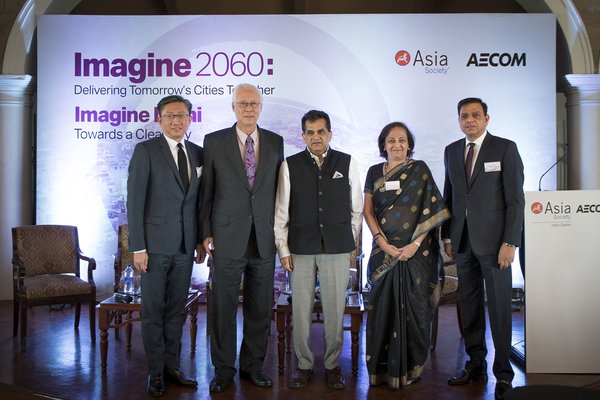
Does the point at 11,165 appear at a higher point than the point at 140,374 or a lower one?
higher

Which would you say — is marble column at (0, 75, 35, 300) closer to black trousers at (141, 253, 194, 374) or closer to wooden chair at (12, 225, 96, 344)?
wooden chair at (12, 225, 96, 344)

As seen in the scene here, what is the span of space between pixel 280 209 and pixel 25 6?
13.2 feet

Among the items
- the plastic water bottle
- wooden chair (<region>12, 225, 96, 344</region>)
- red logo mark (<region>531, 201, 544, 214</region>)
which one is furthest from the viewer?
wooden chair (<region>12, 225, 96, 344</region>)

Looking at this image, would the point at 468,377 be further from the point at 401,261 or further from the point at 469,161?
the point at 469,161

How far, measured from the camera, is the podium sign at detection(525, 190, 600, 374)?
11.5 ft

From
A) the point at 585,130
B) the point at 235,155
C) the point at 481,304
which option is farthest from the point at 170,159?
the point at 585,130

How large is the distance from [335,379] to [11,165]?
4.11 m

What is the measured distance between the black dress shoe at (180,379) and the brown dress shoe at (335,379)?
746 millimetres

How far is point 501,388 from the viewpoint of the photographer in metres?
3.15

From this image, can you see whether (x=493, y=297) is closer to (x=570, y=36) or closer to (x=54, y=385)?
(x=54, y=385)

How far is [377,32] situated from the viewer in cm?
554

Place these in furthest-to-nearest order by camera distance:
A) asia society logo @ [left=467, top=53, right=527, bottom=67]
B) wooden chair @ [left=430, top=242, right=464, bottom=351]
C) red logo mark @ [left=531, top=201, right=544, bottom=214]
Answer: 1. asia society logo @ [left=467, top=53, right=527, bottom=67]
2. wooden chair @ [left=430, top=242, right=464, bottom=351]
3. red logo mark @ [left=531, top=201, right=544, bottom=214]

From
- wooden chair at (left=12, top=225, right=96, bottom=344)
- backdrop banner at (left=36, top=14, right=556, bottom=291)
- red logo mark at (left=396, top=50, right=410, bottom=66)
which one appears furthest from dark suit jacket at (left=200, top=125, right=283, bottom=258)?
red logo mark at (left=396, top=50, right=410, bottom=66)

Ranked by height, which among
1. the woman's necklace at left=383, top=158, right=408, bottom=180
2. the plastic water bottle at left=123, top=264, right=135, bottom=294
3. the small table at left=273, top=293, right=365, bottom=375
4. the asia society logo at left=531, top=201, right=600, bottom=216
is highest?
the woman's necklace at left=383, top=158, right=408, bottom=180
